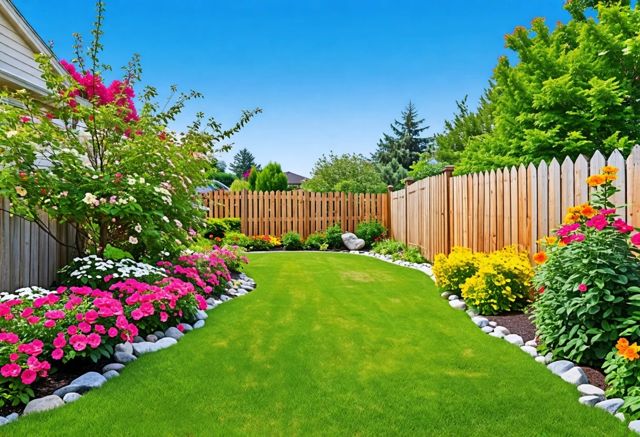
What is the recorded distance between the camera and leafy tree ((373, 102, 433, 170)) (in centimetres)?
3388

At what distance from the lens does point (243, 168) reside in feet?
199

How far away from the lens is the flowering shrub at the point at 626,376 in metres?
2.28

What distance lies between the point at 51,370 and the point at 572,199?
464 cm

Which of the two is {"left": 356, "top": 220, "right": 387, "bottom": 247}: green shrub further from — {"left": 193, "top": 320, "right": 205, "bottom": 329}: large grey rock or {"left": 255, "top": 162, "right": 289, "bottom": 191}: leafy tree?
{"left": 193, "top": 320, "right": 205, "bottom": 329}: large grey rock

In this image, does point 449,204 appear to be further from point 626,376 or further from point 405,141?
point 405,141

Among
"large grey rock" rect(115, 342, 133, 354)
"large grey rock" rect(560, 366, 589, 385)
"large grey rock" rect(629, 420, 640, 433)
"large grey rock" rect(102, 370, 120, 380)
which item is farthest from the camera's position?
"large grey rock" rect(115, 342, 133, 354)

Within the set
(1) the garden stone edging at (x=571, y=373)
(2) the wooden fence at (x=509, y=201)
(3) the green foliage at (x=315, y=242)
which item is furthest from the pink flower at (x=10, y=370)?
(3) the green foliage at (x=315, y=242)

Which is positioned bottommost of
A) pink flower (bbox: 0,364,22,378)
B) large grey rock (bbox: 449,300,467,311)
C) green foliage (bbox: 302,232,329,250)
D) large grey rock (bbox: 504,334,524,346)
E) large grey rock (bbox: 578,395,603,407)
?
large grey rock (bbox: 578,395,603,407)

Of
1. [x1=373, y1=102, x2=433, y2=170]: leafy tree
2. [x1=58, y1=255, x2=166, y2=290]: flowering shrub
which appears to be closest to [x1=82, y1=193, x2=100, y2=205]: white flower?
[x1=58, y1=255, x2=166, y2=290]: flowering shrub

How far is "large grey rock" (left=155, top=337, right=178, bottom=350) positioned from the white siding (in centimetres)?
550

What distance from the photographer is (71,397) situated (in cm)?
249

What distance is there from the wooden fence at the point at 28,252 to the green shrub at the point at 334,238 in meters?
8.49

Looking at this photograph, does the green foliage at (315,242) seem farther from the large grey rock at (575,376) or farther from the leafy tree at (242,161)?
the leafy tree at (242,161)

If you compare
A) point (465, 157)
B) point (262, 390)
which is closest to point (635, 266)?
point (262, 390)
